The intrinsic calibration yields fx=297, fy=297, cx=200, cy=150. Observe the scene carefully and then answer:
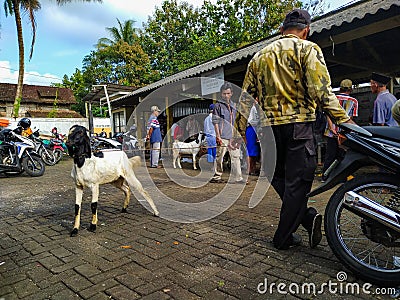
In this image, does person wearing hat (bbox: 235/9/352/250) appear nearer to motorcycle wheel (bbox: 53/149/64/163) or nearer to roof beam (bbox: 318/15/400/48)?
roof beam (bbox: 318/15/400/48)

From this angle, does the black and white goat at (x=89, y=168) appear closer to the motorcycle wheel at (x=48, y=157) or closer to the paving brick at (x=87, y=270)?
the paving brick at (x=87, y=270)

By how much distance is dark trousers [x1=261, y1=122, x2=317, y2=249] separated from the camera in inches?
100

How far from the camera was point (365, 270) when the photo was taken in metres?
2.08

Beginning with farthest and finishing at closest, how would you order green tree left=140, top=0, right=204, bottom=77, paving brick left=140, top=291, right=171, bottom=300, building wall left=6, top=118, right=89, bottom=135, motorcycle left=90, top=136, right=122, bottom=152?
green tree left=140, top=0, right=204, bottom=77 → building wall left=6, top=118, right=89, bottom=135 → motorcycle left=90, top=136, right=122, bottom=152 → paving brick left=140, top=291, right=171, bottom=300

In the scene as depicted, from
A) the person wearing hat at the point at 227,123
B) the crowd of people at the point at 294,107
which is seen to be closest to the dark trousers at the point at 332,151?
the person wearing hat at the point at 227,123

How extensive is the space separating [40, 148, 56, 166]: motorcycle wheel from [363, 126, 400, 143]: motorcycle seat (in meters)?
11.3

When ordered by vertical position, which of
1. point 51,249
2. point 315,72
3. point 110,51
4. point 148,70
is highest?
point 110,51

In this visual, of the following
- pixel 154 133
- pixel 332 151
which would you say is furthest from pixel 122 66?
pixel 332 151

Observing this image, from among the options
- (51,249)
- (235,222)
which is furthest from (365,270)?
(51,249)

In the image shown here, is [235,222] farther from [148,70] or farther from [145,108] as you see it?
[148,70]

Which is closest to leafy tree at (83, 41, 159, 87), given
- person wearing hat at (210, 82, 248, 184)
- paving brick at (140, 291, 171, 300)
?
person wearing hat at (210, 82, 248, 184)

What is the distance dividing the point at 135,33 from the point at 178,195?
31.7 m

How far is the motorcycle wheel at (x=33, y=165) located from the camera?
849cm

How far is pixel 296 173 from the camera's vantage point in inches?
101
